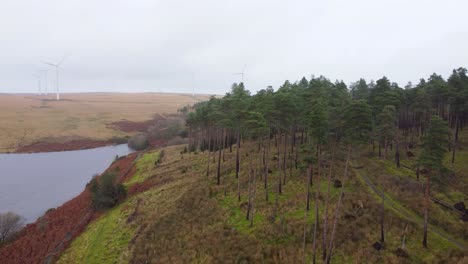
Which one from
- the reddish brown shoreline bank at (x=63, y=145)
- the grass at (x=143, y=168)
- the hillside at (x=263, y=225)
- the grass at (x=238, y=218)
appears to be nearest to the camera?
the hillside at (x=263, y=225)

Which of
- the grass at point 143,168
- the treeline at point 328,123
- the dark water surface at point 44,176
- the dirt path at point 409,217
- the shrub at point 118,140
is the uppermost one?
the treeline at point 328,123

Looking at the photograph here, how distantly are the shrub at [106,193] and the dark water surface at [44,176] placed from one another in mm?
11879

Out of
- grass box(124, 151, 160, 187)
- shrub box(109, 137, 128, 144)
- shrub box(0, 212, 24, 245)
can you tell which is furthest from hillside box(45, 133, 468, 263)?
shrub box(109, 137, 128, 144)

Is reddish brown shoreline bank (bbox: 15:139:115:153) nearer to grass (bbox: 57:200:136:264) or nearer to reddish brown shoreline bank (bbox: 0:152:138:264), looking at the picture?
reddish brown shoreline bank (bbox: 0:152:138:264)

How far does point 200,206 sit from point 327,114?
1994 cm

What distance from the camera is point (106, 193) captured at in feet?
159

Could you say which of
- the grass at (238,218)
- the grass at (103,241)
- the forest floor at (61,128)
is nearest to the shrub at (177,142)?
the forest floor at (61,128)

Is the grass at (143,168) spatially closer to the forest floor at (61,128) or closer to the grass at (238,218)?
the grass at (238,218)

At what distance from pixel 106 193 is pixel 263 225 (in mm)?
27491

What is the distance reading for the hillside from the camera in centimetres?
2962

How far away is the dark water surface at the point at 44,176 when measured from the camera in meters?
58.0

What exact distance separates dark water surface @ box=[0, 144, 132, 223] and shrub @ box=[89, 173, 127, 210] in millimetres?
11879

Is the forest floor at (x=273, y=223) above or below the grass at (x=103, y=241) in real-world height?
above

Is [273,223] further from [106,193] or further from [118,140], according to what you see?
[118,140]
